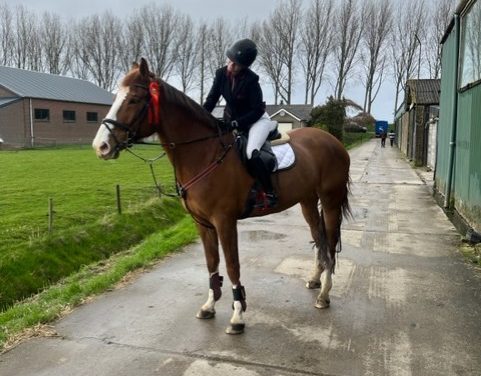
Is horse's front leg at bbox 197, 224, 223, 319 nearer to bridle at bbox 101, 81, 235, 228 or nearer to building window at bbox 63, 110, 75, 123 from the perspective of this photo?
bridle at bbox 101, 81, 235, 228

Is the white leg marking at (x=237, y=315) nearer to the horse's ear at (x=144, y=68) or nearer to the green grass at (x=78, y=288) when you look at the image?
the green grass at (x=78, y=288)

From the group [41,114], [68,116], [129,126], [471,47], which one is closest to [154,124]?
[129,126]

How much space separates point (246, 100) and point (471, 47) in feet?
18.6

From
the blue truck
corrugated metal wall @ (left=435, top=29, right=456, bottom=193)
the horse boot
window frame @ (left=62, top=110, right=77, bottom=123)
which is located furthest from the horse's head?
the blue truck

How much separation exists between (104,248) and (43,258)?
48.5 inches

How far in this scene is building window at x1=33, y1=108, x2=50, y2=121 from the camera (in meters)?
40.2

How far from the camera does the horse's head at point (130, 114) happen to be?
3650 millimetres

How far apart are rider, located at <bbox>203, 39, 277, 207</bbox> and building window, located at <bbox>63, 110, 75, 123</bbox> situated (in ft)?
139

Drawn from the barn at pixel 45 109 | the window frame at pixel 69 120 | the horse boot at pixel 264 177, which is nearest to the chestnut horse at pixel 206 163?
the horse boot at pixel 264 177

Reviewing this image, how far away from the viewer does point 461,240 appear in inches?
293

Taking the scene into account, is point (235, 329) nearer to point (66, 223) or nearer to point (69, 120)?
point (66, 223)

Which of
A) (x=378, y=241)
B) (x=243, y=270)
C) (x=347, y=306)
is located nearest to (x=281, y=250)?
(x=243, y=270)

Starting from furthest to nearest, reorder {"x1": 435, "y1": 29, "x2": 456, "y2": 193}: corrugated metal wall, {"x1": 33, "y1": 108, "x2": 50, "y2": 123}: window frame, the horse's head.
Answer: {"x1": 33, "y1": 108, "x2": 50, "y2": 123}: window frame
{"x1": 435, "y1": 29, "x2": 456, "y2": 193}: corrugated metal wall
the horse's head

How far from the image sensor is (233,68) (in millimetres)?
4223
